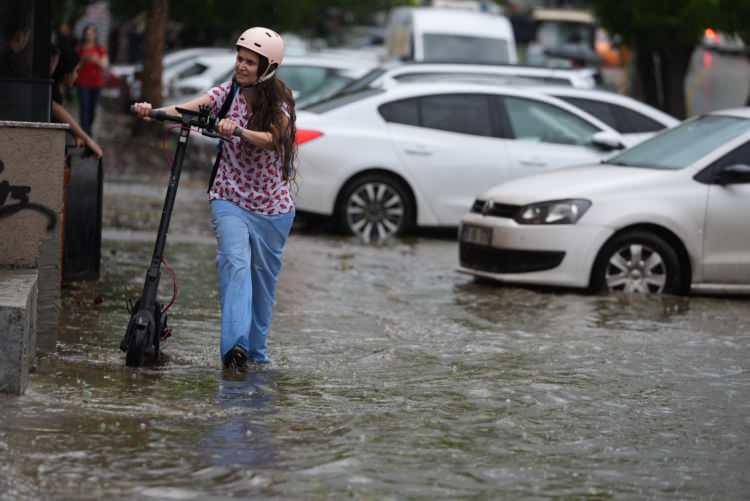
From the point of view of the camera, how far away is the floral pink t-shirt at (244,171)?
8.62 m

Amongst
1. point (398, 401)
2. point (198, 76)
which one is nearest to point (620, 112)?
point (398, 401)

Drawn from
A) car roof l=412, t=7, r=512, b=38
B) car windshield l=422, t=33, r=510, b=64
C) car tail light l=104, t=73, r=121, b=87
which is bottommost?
car tail light l=104, t=73, r=121, b=87

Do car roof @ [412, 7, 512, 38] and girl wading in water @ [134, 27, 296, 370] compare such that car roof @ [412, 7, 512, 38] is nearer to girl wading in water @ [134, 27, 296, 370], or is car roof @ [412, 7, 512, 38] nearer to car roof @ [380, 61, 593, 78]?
car roof @ [380, 61, 593, 78]

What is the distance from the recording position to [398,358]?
9.35m

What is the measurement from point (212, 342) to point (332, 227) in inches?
312

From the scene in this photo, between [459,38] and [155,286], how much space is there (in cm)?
2255

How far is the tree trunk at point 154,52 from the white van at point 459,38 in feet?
14.2

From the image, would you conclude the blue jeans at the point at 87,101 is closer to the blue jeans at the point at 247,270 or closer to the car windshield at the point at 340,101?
the car windshield at the point at 340,101

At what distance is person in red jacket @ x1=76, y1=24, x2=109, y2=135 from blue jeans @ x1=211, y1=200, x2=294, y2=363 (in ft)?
60.3

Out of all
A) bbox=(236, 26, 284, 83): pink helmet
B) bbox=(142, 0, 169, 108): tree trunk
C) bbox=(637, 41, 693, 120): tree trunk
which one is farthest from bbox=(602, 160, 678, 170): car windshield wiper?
bbox=(142, 0, 169, 108): tree trunk

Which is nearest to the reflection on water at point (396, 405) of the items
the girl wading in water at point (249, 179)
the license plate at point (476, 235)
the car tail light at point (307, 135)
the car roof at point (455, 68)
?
the girl wading in water at point (249, 179)

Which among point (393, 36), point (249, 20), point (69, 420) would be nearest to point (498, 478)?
point (69, 420)

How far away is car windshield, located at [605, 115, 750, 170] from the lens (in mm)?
13188

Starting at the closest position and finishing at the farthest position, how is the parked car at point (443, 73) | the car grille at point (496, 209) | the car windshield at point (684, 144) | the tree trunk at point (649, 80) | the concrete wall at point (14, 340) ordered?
the concrete wall at point (14, 340) → the car grille at point (496, 209) → the car windshield at point (684, 144) → the parked car at point (443, 73) → the tree trunk at point (649, 80)
